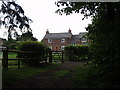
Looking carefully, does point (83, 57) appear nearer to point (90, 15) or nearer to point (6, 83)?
point (90, 15)

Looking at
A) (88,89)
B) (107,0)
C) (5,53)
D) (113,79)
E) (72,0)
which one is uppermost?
(72,0)

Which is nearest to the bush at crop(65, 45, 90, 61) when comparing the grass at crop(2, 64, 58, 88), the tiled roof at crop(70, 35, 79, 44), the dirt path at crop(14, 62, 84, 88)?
the grass at crop(2, 64, 58, 88)

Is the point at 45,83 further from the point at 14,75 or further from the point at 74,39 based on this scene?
the point at 74,39

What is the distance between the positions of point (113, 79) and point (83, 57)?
15805mm

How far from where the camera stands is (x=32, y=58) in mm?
11492

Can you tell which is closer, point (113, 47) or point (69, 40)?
point (113, 47)

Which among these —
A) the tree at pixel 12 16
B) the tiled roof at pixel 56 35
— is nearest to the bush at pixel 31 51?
the tree at pixel 12 16

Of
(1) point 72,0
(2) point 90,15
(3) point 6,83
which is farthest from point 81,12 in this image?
(3) point 6,83

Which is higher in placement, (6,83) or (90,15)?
(90,15)

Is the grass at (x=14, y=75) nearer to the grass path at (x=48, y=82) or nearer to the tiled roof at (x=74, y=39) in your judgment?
the grass path at (x=48, y=82)

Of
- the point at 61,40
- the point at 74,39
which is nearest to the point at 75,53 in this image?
the point at 61,40

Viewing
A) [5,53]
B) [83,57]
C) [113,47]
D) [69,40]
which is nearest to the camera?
[113,47]

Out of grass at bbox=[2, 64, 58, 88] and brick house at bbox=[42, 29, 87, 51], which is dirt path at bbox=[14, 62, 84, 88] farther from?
brick house at bbox=[42, 29, 87, 51]

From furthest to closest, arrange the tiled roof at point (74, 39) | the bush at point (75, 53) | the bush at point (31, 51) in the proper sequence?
the tiled roof at point (74, 39)
the bush at point (75, 53)
the bush at point (31, 51)
